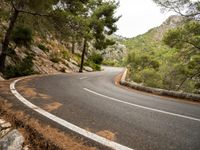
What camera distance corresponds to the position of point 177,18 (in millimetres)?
16609

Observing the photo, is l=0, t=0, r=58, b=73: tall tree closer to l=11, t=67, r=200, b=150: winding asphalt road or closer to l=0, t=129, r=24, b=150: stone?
l=11, t=67, r=200, b=150: winding asphalt road

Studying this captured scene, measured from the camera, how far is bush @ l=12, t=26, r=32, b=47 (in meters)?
16.8

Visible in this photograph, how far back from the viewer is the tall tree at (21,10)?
15087mm

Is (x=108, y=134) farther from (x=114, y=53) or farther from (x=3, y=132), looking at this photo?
(x=114, y=53)

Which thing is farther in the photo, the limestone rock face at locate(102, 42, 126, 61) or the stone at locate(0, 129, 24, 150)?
the limestone rock face at locate(102, 42, 126, 61)

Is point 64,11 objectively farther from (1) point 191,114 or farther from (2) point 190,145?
(2) point 190,145

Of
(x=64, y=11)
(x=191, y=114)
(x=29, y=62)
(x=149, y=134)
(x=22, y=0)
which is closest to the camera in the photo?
(x=149, y=134)

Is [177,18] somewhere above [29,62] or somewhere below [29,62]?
above

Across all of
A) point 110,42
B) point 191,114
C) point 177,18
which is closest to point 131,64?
point 110,42

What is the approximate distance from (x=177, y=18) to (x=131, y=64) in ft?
174

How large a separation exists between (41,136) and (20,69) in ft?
44.7

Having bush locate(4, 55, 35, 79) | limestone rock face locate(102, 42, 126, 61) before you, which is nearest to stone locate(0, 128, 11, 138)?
bush locate(4, 55, 35, 79)

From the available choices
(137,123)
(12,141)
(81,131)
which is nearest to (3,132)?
(12,141)

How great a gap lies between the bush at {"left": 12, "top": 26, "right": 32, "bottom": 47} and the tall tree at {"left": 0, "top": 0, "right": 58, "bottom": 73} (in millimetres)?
1189
